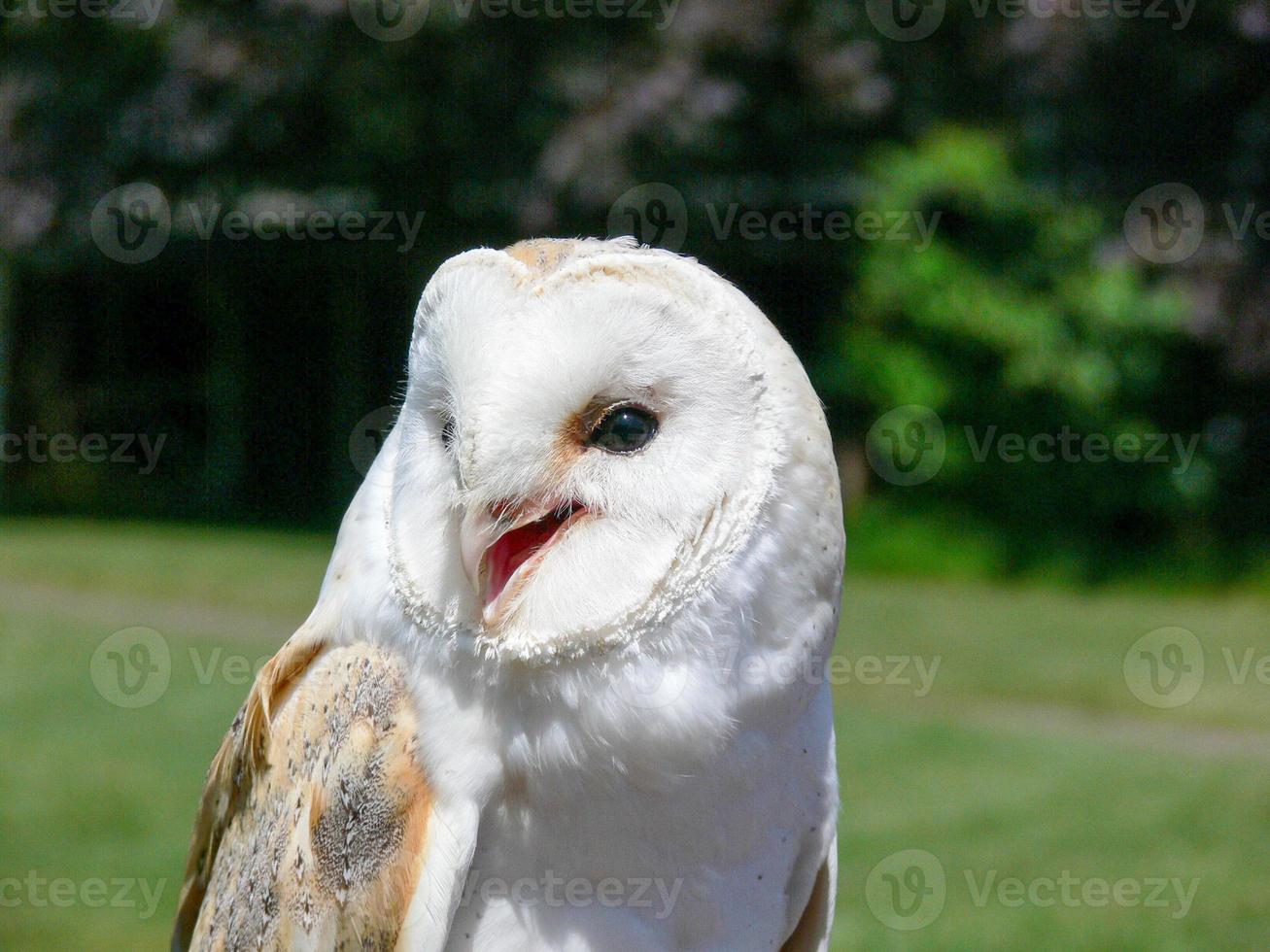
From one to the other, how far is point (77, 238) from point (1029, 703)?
1112 centimetres

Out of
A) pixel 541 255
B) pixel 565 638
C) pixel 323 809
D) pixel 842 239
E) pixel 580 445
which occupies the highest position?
pixel 541 255

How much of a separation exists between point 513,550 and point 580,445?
182mm

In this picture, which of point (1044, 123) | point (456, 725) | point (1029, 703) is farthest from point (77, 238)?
point (456, 725)

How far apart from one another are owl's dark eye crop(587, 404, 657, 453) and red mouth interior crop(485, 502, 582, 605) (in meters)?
0.12

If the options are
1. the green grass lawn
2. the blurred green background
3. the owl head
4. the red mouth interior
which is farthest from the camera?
the blurred green background

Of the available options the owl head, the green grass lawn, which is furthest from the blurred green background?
the owl head

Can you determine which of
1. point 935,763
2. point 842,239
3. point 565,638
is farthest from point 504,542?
point 842,239

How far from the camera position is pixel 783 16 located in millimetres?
12062

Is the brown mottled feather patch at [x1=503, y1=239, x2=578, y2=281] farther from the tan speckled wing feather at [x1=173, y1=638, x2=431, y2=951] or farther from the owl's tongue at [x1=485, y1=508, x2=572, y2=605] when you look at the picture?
the tan speckled wing feather at [x1=173, y1=638, x2=431, y2=951]

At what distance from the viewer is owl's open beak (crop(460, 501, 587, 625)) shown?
1.62 metres

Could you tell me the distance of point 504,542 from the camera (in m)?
1.73

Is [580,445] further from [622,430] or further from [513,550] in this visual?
[513,550]

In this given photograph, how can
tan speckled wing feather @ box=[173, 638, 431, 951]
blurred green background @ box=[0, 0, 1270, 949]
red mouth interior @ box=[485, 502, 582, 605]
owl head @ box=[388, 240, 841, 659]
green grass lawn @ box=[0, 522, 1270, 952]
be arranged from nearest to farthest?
owl head @ box=[388, 240, 841, 659] → red mouth interior @ box=[485, 502, 582, 605] → tan speckled wing feather @ box=[173, 638, 431, 951] → green grass lawn @ box=[0, 522, 1270, 952] → blurred green background @ box=[0, 0, 1270, 949]

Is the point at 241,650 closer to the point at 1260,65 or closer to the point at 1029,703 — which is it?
the point at 1029,703
